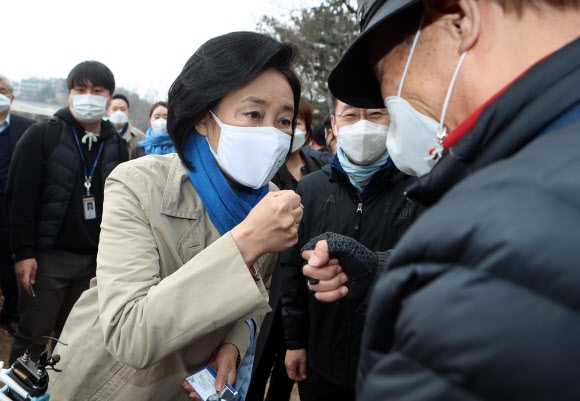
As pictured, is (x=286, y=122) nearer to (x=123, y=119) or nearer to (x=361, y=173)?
(x=361, y=173)

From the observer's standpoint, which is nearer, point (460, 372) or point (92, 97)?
point (460, 372)

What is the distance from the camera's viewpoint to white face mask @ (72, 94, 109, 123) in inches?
145

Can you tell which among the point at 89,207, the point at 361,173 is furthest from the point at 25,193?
the point at 361,173

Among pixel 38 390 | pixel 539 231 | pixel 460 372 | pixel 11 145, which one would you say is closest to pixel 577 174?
pixel 539 231

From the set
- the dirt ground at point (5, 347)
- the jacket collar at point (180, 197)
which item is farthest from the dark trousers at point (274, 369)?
the jacket collar at point (180, 197)

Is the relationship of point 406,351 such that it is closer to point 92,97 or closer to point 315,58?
point 92,97

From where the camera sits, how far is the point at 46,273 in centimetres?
339

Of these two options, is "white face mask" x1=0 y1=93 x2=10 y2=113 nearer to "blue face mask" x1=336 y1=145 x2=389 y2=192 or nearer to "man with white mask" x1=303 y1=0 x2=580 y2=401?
"blue face mask" x1=336 y1=145 x2=389 y2=192

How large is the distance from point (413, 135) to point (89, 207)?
2959 mm

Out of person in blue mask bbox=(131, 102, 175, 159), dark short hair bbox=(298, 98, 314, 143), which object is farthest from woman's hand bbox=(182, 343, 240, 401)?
dark short hair bbox=(298, 98, 314, 143)

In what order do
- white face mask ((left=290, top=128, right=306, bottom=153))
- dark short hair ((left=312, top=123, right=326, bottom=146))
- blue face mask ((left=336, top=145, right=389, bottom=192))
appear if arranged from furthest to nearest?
dark short hair ((left=312, top=123, right=326, bottom=146)) → white face mask ((left=290, top=128, right=306, bottom=153)) → blue face mask ((left=336, top=145, right=389, bottom=192))

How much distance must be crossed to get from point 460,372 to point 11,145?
16.2 feet

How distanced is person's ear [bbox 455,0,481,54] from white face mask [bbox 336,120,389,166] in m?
1.76

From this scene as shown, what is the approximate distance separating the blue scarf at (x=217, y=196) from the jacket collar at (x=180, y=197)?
0.02 m
